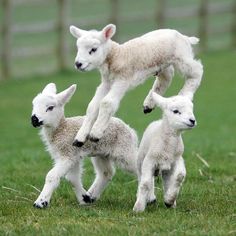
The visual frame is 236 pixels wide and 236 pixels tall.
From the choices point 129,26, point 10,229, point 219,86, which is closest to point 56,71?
point 219,86

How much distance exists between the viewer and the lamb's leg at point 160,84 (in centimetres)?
732

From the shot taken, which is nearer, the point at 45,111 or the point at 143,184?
the point at 143,184

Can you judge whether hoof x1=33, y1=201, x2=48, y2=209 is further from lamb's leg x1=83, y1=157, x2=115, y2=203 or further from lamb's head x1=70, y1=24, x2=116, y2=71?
lamb's head x1=70, y1=24, x2=116, y2=71

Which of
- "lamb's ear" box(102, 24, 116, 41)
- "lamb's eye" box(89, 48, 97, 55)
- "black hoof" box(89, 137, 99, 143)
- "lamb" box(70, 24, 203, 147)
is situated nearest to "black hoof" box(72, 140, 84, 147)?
"lamb" box(70, 24, 203, 147)

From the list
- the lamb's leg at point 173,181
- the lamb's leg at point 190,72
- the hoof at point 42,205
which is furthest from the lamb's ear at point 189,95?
the hoof at point 42,205

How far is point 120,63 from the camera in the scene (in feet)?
22.9

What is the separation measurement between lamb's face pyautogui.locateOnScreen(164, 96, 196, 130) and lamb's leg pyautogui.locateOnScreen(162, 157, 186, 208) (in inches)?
14.7

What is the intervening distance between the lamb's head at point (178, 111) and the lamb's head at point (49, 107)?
852 mm

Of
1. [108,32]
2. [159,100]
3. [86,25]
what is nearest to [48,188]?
[159,100]

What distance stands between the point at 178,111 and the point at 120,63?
2.10 feet

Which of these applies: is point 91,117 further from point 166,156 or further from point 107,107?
point 166,156

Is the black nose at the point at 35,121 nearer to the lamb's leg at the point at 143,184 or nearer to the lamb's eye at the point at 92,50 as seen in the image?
the lamb's eye at the point at 92,50

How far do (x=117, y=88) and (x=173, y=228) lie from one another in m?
1.27

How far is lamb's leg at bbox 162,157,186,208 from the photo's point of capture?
7.14m
